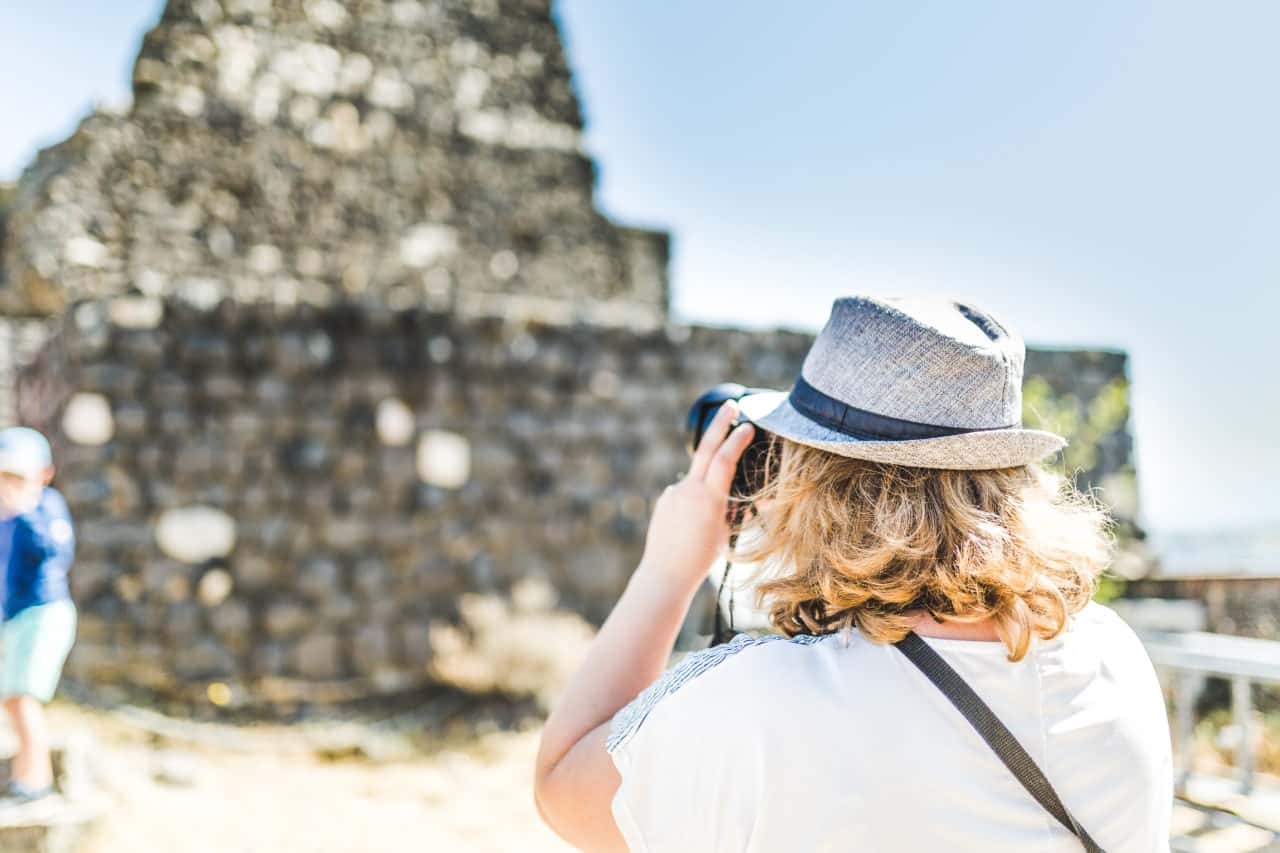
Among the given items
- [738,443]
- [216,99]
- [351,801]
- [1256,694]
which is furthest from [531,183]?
[738,443]

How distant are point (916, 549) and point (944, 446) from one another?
11cm

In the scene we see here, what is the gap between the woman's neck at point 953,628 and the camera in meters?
0.94

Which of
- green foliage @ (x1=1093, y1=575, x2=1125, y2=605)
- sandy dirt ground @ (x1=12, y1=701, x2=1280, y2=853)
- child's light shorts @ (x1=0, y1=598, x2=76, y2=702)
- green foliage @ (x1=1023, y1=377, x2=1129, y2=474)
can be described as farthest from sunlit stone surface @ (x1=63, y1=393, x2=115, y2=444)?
green foliage @ (x1=1023, y1=377, x2=1129, y2=474)

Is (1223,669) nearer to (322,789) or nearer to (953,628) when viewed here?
(953,628)

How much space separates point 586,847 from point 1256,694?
5.73m

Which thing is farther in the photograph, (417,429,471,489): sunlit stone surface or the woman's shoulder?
(417,429,471,489): sunlit stone surface

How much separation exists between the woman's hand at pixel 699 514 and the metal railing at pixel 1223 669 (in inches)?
85.2

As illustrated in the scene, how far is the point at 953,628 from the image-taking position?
37.3 inches

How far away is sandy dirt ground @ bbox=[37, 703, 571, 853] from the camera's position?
353 cm

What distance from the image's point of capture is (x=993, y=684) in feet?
2.97

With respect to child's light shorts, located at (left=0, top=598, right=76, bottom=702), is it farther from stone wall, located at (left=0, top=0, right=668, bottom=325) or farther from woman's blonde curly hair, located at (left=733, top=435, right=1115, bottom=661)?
stone wall, located at (left=0, top=0, right=668, bottom=325)

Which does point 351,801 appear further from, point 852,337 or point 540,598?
point 852,337

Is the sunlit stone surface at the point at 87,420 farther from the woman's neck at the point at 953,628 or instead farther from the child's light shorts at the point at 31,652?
the woman's neck at the point at 953,628

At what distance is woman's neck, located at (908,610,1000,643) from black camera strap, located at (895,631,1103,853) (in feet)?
0.16
